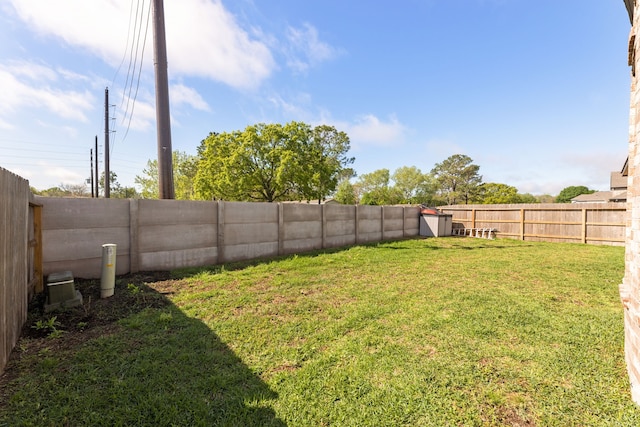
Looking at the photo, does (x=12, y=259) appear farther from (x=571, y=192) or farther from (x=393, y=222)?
Answer: (x=571, y=192)

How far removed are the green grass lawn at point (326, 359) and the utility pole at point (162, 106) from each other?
236cm

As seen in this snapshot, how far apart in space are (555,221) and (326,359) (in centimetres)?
1397

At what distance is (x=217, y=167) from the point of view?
58.4 feet

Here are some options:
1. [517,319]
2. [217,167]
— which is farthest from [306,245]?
[217,167]

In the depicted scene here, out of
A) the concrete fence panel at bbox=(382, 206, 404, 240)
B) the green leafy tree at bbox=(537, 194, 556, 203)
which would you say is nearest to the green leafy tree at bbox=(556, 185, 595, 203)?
the green leafy tree at bbox=(537, 194, 556, 203)

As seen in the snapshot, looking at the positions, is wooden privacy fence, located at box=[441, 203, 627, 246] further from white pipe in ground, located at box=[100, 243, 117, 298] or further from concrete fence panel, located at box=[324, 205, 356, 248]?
white pipe in ground, located at box=[100, 243, 117, 298]

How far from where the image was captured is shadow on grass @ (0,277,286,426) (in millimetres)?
1811

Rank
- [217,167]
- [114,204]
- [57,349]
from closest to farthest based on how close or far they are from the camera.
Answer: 1. [57,349]
2. [114,204]
3. [217,167]

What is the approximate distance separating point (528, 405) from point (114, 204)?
22.0 ft

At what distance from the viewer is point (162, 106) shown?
6.06 meters

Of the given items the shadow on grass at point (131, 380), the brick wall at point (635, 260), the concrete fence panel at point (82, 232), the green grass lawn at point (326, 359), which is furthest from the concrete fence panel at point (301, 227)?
the brick wall at point (635, 260)

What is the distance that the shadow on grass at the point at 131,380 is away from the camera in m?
1.81

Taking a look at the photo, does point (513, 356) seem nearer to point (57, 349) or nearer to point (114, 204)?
point (57, 349)

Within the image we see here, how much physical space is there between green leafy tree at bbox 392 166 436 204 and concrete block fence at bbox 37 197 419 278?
105 ft
